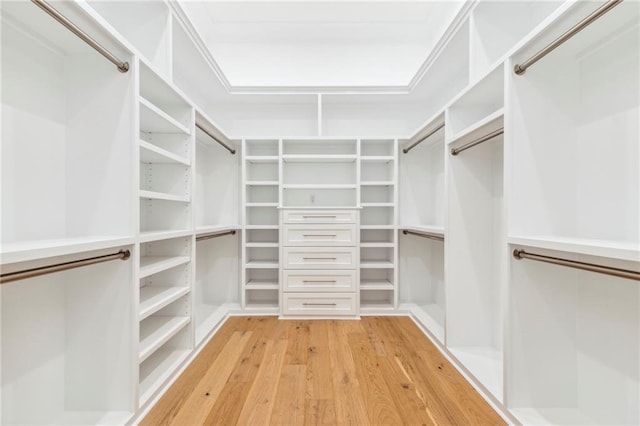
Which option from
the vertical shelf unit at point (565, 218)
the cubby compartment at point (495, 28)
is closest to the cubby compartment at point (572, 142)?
the vertical shelf unit at point (565, 218)

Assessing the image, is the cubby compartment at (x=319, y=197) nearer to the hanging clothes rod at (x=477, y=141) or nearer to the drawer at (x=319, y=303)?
the drawer at (x=319, y=303)

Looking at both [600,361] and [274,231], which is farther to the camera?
[274,231]

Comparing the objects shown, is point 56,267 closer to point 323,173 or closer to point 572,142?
point 572,142

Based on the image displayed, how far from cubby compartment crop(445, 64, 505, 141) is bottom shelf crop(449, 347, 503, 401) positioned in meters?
1.50

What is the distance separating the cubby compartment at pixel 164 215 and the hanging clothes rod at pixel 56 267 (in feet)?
2.14

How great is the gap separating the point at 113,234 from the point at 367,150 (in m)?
2.58

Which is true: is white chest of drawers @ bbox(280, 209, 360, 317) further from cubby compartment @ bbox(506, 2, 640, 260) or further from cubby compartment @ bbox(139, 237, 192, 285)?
cubby compartment @ bbox(506, 2, 640, 260)

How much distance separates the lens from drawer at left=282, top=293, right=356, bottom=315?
278 cm

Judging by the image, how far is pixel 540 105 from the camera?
A: 1404mm

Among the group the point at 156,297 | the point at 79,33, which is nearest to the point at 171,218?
the point at 156,297

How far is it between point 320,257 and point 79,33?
7.39 ft

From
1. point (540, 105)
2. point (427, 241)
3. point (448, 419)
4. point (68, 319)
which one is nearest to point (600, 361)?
point (448, 419)

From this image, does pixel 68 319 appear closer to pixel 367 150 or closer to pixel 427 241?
pixel 367 150

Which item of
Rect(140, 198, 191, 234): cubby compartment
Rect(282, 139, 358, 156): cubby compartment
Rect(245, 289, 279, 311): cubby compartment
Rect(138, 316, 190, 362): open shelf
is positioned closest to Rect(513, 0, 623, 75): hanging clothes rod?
Rect(282, 139, 358, 156): cubby compartment
